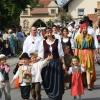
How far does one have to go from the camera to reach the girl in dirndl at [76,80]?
13.4 metres

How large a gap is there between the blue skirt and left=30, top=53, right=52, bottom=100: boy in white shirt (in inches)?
4.6

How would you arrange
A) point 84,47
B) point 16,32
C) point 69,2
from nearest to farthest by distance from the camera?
point 84,47 → point 16,32 → point 69,2

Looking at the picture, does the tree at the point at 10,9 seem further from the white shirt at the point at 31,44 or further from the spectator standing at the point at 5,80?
the spectator standing at the point at 5,80

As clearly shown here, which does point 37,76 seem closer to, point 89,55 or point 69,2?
point 89,55

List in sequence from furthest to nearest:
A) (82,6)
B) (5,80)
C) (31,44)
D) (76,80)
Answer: (82,6) < (31,44) < (76,80) < (5,80)

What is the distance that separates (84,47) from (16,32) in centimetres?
1955

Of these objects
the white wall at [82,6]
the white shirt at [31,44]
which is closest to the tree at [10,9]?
the white shirt at [31,44]

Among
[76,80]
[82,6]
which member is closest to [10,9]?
[76,80]

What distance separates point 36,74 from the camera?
12820 millimetres

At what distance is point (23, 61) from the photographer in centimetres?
1303

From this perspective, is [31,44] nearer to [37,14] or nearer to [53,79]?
[53,79]

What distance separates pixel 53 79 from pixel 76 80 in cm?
103

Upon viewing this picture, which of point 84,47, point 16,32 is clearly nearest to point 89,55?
point 84,47

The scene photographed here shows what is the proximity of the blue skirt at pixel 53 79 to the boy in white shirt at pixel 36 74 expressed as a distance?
117 millimetres
